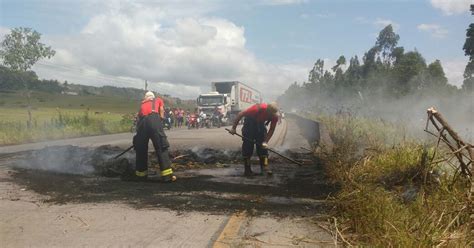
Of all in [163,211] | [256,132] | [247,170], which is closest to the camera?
[163,211]

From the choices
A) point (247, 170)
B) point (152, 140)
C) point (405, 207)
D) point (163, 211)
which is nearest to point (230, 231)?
point (163, 211)

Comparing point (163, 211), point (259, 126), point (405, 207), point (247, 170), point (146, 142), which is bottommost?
point (163, 211)

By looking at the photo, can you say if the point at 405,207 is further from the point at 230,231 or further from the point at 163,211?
the point at 163,211

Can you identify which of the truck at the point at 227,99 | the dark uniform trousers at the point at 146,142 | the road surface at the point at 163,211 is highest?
the truck at the point at 227,99

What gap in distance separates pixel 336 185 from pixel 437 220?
3.39 meters

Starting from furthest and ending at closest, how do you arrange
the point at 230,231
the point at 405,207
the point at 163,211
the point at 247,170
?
the point at 247,170, the point at 163,211, the point at 405,207, the point at 230,231

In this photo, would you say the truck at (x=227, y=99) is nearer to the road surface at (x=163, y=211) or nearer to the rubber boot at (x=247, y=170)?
the rubber boot at (x=247, y=170)

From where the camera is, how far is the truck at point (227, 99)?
36.3m

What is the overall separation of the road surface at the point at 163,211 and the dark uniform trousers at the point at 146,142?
529 millimetres

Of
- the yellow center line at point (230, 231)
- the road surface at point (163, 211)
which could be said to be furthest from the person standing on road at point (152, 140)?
the yellow center line at point (230, 231)

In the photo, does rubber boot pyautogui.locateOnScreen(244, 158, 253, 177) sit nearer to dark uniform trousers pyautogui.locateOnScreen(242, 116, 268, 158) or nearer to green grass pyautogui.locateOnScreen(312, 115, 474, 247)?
dark uniform trousers pyautogui.locateOnScreen(242, 116, 268, 158)

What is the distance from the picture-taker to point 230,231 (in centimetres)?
504

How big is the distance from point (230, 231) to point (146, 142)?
418 cm

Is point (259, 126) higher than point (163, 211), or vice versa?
point (259, 126)
